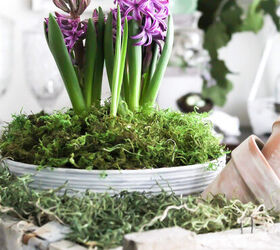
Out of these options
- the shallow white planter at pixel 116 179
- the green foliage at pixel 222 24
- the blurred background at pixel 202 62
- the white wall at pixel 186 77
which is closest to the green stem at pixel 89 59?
the shallow white planter at pixel 116 179

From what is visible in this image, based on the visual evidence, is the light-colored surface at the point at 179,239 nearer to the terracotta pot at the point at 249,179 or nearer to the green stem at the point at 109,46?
the terracotta pot at the point at 249,179

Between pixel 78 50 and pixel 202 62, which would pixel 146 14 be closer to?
pixel 78 50

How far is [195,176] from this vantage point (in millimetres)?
569

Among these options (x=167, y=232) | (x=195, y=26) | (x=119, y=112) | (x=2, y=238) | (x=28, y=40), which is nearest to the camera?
(x=167, y=232)

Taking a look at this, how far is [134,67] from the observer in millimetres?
643

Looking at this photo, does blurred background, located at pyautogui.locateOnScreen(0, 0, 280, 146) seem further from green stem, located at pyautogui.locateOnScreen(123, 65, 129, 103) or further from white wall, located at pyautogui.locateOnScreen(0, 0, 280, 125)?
green stem, located at pyautogui.locateOnScreen(123, 65, 129, 103)

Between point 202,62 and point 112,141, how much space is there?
176 cm

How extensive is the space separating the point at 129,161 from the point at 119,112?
3.9 inches

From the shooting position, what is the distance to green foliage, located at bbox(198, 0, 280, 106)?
2.24m

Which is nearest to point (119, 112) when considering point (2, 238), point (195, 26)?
point (2, 238)

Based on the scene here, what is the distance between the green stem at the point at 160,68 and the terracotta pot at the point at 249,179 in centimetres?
16

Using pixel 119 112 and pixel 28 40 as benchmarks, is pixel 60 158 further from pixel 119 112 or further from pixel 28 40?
pixel 28 40

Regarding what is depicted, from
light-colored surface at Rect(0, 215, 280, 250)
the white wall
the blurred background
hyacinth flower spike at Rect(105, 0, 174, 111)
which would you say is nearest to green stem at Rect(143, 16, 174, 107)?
hyacinth flower spike at Rect(105, 0, 174, 111)

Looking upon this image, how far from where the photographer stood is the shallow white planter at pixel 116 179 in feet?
1.74
